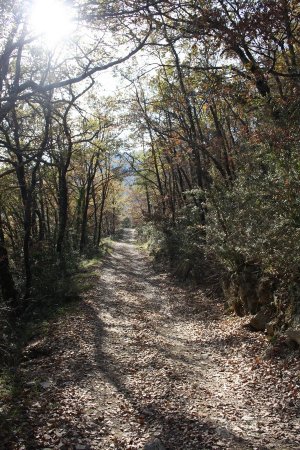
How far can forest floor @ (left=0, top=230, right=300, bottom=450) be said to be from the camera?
4.94 metres

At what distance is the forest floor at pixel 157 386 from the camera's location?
4.94 metres

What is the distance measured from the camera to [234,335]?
8750 millimetres

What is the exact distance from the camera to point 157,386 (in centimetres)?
655

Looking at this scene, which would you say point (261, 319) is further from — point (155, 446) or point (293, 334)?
point (155, 446)

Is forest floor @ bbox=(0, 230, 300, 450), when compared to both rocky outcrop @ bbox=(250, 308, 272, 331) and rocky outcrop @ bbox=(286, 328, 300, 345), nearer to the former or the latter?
rocky outcrop @ bbox=(286, 328, 300, 345)

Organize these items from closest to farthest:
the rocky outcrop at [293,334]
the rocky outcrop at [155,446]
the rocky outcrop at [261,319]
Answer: the rocky outcrop at [155,446] → the rocky outcrop at [293,334] → the rocky outcrop at [261,319]

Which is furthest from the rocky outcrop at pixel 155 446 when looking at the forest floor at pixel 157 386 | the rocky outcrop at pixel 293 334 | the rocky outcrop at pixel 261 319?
the rocky outcrop at pixel 261 319

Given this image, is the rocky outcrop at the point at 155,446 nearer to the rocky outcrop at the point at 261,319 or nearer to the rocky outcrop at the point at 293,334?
the rocky outcrop at the point at 293,334

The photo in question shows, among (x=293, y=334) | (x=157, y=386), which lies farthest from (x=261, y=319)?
→ (x=157, y=386)

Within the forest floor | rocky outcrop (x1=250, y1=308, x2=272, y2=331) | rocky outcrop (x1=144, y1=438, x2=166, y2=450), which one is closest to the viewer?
rocky outcrop (x1=144, y1=438, x2=166, y2=450)

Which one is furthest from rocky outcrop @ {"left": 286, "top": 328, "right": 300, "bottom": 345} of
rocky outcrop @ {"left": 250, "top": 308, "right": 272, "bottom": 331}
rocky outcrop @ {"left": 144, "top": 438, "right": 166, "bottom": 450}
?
rocky outcrop @ {"left": 144, "top": 438, "right": 166, "bottom": 450}

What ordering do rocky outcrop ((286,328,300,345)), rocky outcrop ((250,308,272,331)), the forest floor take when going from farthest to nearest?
rocky outcrop ((250,308,272,331)) → rocky outcrop ((286,328,300,345)) → the forest floor

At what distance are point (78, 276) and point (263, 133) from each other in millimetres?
12219

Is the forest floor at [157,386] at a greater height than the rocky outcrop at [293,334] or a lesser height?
lesser
